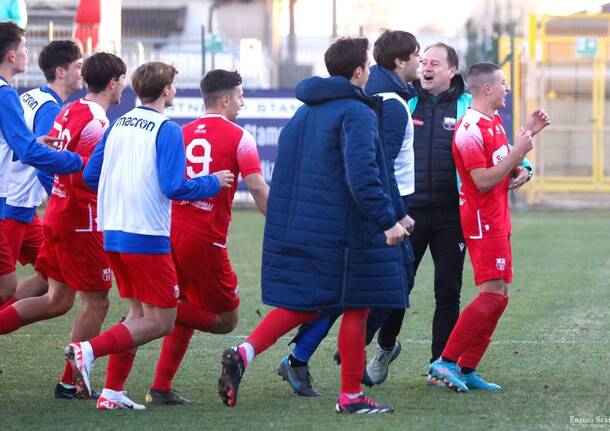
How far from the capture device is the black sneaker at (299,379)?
7.01m

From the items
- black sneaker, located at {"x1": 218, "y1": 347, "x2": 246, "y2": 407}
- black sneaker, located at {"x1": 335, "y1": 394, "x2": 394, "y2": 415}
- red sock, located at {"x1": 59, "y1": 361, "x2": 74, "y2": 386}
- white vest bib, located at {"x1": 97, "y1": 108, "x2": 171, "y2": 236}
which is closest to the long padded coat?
black sneaker, located at {"x1": 218, "y1": 347, "x2": 246, "y2": 407}

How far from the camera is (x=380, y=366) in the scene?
7.43m

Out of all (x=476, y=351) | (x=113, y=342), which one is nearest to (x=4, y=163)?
(x=113, y=342)

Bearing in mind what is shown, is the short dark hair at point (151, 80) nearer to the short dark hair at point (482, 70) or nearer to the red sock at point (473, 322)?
the short dark hair at point (482, 70)

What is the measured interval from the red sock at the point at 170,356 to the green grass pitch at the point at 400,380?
7.4 inches

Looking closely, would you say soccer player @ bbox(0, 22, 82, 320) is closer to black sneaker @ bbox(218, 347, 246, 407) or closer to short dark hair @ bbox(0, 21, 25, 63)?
short dark hair @ bbox(0, 21, 25, 63)

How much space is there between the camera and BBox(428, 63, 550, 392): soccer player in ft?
22.8

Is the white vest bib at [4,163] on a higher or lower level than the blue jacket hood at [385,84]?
lower

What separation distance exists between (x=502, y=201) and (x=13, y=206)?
3.06 meters

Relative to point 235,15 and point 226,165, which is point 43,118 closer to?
point 226,165

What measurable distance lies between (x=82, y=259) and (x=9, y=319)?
0.76m

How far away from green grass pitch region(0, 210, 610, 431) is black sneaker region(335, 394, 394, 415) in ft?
0.30

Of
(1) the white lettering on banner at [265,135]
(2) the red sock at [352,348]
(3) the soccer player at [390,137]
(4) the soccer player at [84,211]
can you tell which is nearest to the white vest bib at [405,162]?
(3) the soccer player at [390,137]

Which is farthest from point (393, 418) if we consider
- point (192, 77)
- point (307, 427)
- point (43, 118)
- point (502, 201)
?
point (192, 77)
